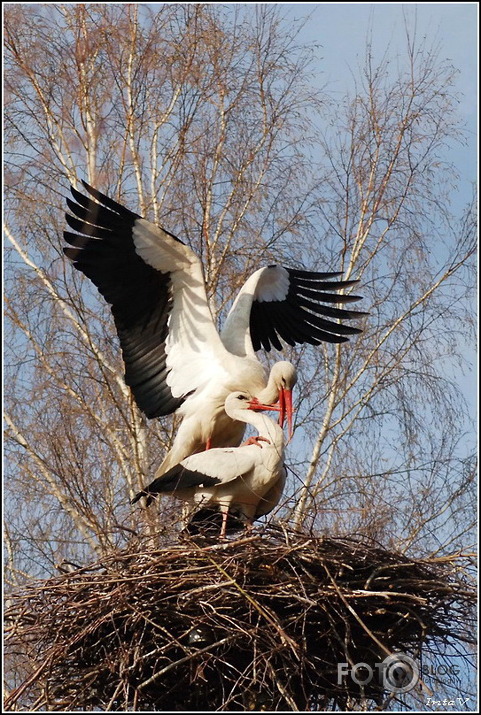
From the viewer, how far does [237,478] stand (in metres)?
→ 8.11

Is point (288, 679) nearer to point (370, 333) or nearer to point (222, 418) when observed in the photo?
→ point (222, 418)

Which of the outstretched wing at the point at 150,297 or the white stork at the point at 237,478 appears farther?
the outstretched wing at the point at 150,297

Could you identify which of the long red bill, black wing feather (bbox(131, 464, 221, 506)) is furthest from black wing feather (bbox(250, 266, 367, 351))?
black wing feather (bbox(131, 464, 221, 506))

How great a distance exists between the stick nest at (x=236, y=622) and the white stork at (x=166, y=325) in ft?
5.49

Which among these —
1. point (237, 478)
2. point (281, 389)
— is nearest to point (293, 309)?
point (281, 389)

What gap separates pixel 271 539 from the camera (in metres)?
7.43

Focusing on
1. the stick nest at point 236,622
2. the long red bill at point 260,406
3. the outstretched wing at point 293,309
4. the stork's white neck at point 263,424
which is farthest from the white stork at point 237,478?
the outstretched wing at point 293,309

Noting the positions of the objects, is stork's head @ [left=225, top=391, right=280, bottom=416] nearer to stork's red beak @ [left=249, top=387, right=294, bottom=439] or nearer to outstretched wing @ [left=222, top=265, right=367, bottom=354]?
stork's red beak @ [left=249, top=387, right=294, bottom=439]

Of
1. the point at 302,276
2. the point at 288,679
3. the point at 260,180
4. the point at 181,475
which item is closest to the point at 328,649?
the point at 288,679

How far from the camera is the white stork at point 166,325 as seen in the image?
906 cm

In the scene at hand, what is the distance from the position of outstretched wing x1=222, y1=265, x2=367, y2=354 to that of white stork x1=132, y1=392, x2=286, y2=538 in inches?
78.7

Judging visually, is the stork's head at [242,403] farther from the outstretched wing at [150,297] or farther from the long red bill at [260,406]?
the outstretched wing at [150,297]

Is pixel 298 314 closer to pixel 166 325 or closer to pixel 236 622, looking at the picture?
pixel 166 325

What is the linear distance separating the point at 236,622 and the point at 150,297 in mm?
2892
